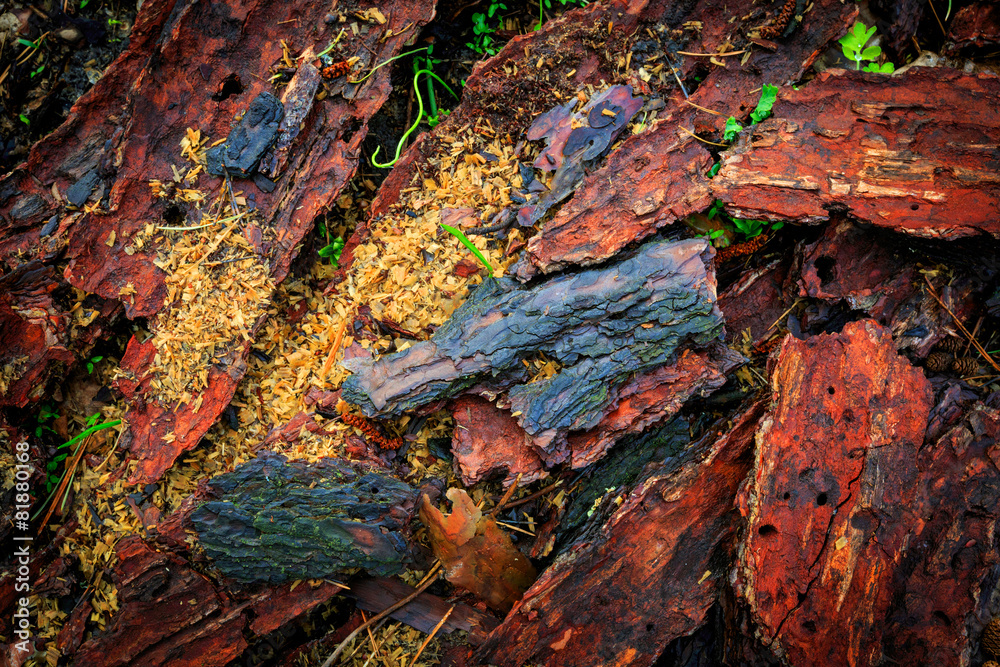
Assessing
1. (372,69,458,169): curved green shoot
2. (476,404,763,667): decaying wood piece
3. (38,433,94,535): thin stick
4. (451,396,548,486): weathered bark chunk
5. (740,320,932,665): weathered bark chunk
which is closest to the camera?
(740,320,932,665): weathered bark chunk

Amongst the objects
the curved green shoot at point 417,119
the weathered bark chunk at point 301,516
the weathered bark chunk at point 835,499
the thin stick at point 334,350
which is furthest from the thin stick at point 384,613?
the curved green shoot at point 417,119

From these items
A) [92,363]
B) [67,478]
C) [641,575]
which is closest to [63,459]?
[67,478]

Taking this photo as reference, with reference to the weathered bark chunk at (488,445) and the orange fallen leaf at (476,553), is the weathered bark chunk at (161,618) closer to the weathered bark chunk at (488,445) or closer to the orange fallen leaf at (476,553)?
the orange fallen leaf at (476,553)

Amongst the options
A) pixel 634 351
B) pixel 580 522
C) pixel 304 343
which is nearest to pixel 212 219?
pixel 304 343

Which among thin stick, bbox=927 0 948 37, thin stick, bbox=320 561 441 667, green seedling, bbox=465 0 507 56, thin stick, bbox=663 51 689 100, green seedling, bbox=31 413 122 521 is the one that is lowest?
thin stick, bbox=320 561 441 667

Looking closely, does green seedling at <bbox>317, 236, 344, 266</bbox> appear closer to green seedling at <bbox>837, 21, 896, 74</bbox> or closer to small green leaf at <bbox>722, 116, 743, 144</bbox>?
small green leaf at <bbox>722, 116, 743, 144</bbox>

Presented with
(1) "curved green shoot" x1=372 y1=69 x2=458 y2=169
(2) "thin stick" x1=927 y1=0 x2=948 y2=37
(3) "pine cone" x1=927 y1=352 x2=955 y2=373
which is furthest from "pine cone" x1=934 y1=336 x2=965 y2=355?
(1) "curved green shoot" x1=372 y1=69 x2=458 y2=169
